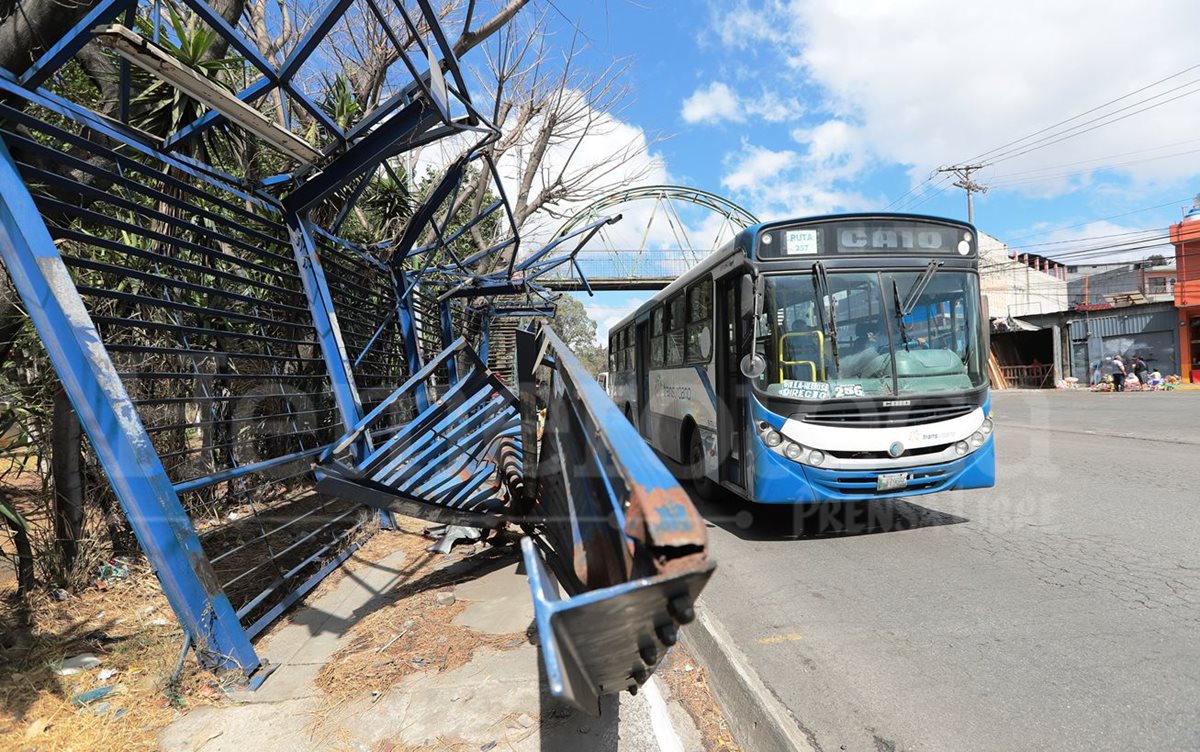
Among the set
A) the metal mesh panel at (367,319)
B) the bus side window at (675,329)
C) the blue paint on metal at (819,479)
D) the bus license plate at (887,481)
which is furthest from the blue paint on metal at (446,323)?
the bus license plate at (887,481)

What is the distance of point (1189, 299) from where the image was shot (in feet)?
88.1

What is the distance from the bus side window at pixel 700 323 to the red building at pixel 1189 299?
30533 millimetres

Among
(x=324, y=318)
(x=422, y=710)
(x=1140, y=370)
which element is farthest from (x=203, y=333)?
(x=1140, y=370)

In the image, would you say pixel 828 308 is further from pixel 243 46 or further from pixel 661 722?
pixel 243 46

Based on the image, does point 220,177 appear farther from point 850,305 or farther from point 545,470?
point 850,305

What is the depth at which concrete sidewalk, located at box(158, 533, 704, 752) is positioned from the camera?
2.96 meters

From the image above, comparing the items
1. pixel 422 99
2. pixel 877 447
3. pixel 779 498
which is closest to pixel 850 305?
pixel 877 447

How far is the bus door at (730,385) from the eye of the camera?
246 inches

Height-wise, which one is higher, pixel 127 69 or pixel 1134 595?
pixel 127 69

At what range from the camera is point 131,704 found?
11.0 ft

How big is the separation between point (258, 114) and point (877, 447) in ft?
18.6

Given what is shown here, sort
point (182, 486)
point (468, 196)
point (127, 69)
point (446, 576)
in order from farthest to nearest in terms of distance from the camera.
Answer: point (468, 196)
point (446, 576)
point (127, 69)
point (182, 486)

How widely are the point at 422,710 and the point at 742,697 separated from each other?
167 cm

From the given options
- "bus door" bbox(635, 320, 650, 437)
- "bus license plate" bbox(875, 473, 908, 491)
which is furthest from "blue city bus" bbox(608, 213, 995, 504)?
"bus door" bbox(635, 320, 650, 437)
